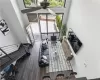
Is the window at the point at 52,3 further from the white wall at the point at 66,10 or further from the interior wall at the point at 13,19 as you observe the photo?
the interior wall at the point at 13,19

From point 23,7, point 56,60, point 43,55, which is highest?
point 23,7

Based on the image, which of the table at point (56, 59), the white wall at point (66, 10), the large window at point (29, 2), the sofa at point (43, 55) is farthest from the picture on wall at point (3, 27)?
the white wall at point (66, 10)

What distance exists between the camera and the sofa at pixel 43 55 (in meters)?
6.19

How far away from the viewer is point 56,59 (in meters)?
6.84

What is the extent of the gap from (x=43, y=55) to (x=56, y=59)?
107 cm

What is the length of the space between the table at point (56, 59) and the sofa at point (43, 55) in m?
0.29

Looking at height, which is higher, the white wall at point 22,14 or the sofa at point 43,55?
the white wall at point 22,14

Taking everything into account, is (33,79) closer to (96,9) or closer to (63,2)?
(96,9)

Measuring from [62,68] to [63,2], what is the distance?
4.65 meters

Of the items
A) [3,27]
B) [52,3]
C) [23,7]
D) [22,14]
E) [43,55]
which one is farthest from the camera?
[43,55]

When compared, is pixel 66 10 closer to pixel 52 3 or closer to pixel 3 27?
pixel 52 3

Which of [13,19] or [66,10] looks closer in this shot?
[13,19]

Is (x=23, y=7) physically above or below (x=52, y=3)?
below

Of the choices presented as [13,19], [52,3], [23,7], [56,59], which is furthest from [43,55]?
[52,3]
